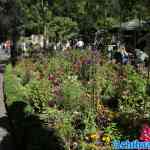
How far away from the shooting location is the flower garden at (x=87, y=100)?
774 cm

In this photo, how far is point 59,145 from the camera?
272 inches

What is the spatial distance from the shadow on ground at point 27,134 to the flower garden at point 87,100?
6.7 inches

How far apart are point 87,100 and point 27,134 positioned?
7.57 ft

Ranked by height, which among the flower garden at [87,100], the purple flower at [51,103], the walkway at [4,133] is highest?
the flower garden at [87,100]

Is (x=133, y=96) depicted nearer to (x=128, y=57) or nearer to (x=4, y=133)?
(x=4, y=133)

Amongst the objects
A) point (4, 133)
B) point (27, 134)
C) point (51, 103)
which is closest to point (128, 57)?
point (51, 103)

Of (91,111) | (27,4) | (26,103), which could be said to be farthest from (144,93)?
(27,4)

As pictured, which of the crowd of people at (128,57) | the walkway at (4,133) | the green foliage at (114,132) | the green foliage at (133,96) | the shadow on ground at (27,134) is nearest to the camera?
the shadow on ground at (27,134)

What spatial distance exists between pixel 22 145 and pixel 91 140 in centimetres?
236

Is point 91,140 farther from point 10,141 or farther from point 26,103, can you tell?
point 26,103

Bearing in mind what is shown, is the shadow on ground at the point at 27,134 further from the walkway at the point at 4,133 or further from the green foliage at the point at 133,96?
the green foliage at the point at 133,96

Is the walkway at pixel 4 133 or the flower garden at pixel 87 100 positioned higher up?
the flower garden at pixel 87 100

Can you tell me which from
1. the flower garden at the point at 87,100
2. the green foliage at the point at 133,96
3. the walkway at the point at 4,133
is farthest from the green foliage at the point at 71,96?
the walkway at the point at 4,133

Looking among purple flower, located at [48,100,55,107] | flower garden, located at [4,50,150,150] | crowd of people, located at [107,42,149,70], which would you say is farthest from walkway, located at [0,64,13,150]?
crowd of people, located at [107,42,149,70]
